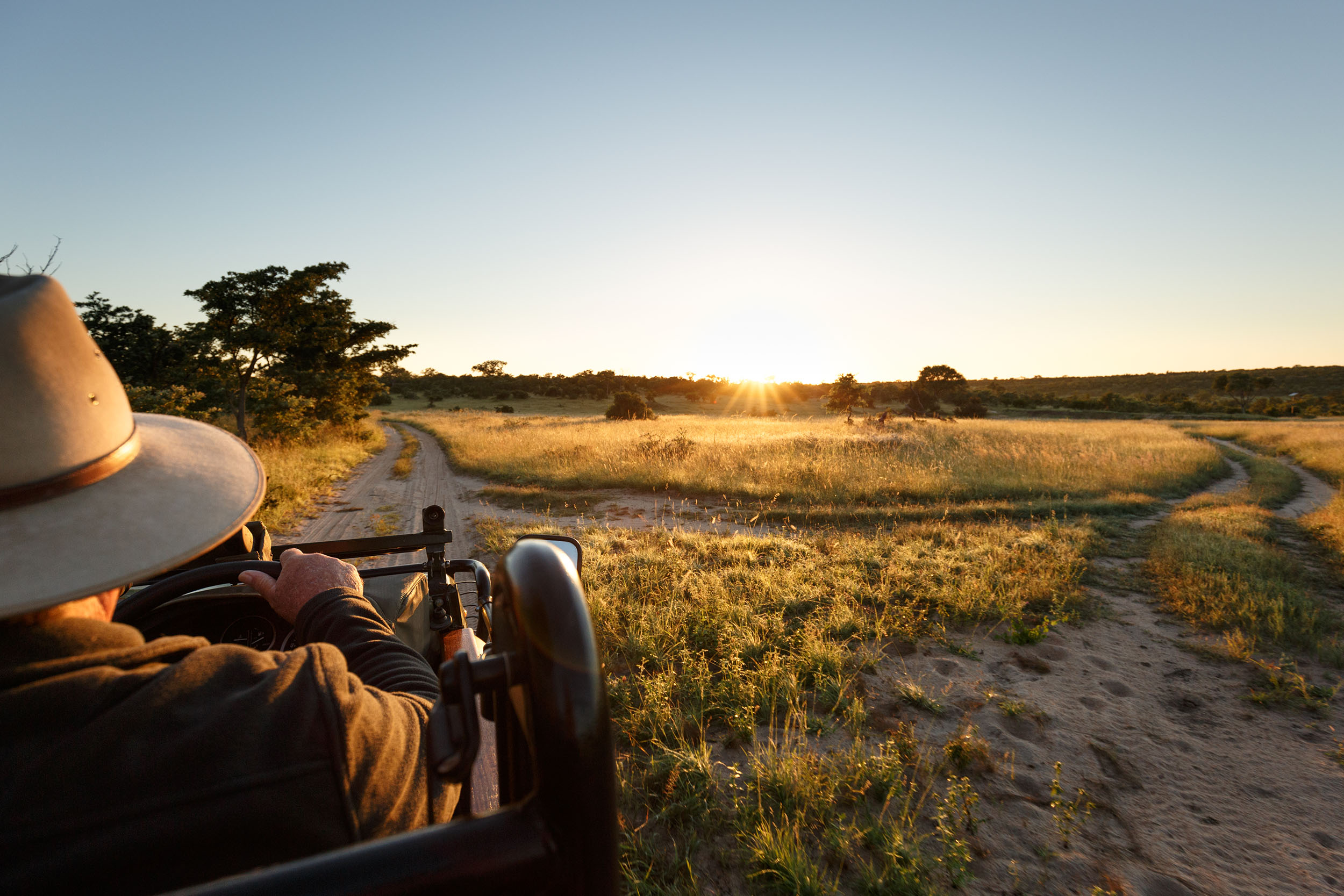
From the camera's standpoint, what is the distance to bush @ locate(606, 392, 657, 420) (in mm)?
42719

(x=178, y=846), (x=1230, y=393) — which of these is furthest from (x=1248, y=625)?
(x=1230, y=393)

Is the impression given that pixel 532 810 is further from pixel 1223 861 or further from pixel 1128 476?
pixel 1128 476

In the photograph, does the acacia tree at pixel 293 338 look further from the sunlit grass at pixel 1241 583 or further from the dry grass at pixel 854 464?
the sunlit grass at pixel 1241 583

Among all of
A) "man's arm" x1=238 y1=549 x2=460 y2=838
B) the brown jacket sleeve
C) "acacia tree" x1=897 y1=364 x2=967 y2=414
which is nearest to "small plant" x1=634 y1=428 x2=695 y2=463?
"man's arm" x1=238 y1=549 x2=460 y2=838

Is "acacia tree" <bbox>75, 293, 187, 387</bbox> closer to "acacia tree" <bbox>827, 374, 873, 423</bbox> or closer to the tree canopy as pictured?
the tree canopy

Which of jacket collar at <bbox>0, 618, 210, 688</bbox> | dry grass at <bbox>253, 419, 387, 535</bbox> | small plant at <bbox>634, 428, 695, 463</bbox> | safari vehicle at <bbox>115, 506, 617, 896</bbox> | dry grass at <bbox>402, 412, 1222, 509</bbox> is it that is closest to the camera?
safari vehicle at <bbox>115, 506, 617, 896</bbox>

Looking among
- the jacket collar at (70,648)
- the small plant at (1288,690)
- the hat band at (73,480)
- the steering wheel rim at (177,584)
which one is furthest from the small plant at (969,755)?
the hat band at (73,480)

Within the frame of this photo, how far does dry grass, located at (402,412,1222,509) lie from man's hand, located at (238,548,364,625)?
1131 cm

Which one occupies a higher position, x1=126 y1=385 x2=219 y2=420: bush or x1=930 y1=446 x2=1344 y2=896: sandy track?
x1=126 y1=385 x2=219 y2=420: bush

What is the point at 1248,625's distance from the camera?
5.48 meters

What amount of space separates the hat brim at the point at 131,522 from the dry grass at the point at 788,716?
2.42 metres

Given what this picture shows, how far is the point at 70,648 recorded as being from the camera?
0.84 m

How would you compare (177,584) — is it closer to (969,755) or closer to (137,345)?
(969,755)

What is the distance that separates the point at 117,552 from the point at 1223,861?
4508mm
